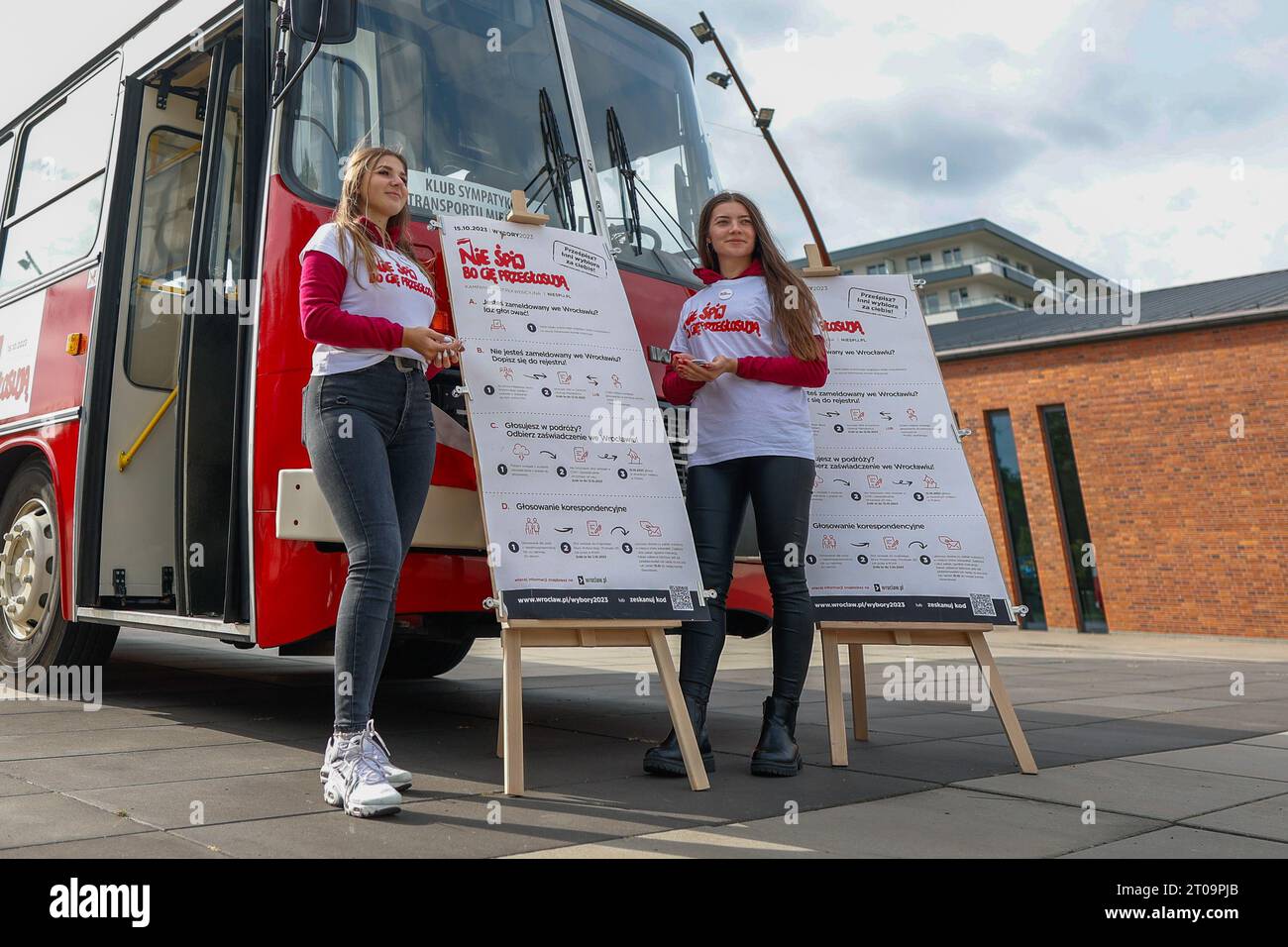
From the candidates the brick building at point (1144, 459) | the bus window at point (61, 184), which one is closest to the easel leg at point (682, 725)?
the bus window at point (61, 184)

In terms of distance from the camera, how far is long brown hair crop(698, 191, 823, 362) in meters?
4.24

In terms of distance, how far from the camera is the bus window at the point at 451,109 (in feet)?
14.6

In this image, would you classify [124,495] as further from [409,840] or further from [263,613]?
[409,840]

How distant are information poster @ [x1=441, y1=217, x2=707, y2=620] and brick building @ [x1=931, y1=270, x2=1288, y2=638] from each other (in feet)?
58.2

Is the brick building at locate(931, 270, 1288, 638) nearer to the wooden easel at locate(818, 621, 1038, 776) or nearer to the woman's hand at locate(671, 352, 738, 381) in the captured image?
the wooden easel at locate(818, 621, 1038, 776)

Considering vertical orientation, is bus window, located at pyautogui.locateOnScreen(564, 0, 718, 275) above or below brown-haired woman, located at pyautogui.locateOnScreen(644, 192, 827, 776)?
above

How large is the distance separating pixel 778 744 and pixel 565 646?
0.90 metres

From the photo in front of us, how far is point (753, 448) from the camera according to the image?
4145mm

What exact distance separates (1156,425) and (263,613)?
62.0 feet

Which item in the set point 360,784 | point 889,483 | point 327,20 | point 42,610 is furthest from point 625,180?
point 42,610

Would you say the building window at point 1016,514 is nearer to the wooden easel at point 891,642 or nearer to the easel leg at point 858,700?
the easel leg at point 858,700

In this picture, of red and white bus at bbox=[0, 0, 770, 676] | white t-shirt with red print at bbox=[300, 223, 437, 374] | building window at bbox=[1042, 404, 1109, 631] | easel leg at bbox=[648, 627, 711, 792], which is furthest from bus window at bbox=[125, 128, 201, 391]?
building window at bbox=[1042, 404, 1109, 631]
